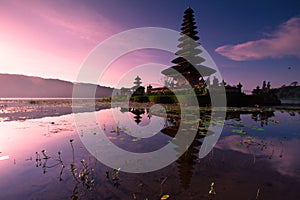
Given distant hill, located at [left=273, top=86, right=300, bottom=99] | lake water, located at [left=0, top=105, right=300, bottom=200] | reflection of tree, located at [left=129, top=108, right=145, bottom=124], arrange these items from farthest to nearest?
distant hill, located at [left=273, top=86, right=300, bottom=99]
reflection of tree, located at [left=129, top=108, right=145, bottom=124]
lake water, located at [left=0, top=105, right=300, bottom=200]

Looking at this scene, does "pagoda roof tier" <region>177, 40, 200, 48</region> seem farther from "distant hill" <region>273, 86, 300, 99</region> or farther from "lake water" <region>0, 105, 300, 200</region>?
"distant hill" <region>273, 86, 300, 99</region>

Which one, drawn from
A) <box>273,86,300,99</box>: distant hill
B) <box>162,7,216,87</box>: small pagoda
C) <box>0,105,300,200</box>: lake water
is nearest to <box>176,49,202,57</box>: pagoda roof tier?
<box>162,7,216,87</box>: small pagoda

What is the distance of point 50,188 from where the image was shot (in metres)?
3.05

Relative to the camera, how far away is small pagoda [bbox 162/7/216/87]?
30375 millimetres

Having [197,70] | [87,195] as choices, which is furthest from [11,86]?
[87,195]

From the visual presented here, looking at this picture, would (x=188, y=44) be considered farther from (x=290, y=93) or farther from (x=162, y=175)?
(x=290, y=93)

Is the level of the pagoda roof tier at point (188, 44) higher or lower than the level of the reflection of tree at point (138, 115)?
higher

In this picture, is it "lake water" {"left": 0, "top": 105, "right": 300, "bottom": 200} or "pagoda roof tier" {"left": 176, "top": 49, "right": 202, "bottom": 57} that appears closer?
"lake water" {"left": 0, "top": 105, "right": 300, "bottom": 200}

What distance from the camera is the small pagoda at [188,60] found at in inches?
1196

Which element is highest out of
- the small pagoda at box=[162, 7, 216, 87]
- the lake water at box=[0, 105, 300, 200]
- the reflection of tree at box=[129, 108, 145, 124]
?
the small pagoda at box=[162, 7, 216, 87]

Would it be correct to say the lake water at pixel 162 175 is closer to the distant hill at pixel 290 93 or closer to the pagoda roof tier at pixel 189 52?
the pagoda roof tier at pixel 189 52

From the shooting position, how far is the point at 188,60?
3080 cm

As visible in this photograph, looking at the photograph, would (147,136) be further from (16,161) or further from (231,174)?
(16,161)

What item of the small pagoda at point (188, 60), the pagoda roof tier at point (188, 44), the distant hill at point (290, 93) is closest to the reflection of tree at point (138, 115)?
the small pagoda at point (188, 60)
